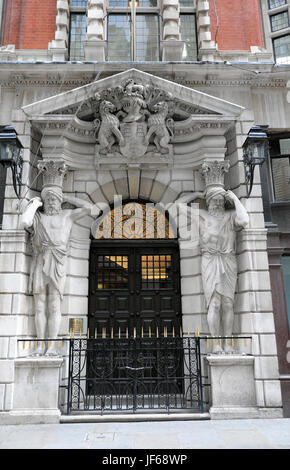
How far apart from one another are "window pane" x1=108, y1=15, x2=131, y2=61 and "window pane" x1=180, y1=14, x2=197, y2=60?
183 cm

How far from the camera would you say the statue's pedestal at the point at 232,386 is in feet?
25.7

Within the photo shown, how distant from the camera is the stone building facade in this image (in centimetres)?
805

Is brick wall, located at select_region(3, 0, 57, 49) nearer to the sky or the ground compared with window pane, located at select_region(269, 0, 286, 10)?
nearer to the ground

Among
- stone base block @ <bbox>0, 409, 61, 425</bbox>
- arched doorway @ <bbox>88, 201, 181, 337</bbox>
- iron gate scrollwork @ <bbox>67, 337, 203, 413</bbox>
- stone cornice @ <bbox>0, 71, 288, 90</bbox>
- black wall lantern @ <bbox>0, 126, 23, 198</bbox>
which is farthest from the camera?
stone cornice @ <bbox>0, 71, 288, 90</bbox>

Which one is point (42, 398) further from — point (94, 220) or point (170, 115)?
point (170, 115)

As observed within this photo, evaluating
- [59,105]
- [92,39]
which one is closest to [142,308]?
[59,105]

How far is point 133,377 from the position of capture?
7.97 meters

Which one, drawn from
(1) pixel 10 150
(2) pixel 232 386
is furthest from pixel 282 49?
(2) pixel 232 386

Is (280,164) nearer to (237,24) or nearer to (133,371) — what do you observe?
(237,24)

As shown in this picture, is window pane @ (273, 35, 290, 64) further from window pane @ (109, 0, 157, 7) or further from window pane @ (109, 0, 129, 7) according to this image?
window pane @ (109, 0, 129, 7)

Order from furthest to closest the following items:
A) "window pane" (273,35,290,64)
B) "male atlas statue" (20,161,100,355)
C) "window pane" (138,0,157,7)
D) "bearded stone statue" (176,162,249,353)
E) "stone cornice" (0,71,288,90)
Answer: "window pane" (138,0,157,7) → "window pane" (273,35,290,64) → "stone cornice" (0,71,288,90) → "bearded stone statue" (176,162,249,353) → "male atlas statue" (20,161,100,355)

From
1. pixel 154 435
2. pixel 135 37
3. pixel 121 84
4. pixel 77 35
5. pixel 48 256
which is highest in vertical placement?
pixel 77 35

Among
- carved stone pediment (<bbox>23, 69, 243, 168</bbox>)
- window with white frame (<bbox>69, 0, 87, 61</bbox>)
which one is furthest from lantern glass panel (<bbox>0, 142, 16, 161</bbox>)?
window with white frame (<bbox>69, 0, 87, 61</bbox>)

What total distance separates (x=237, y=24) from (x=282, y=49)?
5.62 ft
